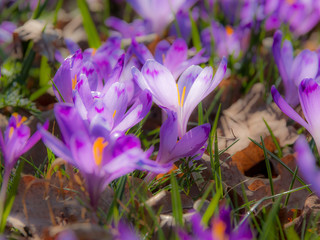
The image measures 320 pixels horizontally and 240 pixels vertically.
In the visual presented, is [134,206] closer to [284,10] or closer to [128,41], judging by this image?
[128,41]

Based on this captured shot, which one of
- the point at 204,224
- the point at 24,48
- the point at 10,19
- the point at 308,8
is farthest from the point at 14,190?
the point at 308,8

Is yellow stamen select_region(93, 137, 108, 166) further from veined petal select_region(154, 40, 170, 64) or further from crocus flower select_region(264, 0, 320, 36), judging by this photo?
crocus flower select_region(264, 0, 320, 36)

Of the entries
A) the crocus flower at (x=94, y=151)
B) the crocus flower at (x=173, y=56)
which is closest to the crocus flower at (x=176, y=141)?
the crocus flower at (x=94, y=151)

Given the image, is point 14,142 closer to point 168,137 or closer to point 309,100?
point 168,137

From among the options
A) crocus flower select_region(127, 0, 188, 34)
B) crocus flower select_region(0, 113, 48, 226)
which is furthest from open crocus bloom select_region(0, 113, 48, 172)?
crocus flower select_region(127, 0, 188, 34)

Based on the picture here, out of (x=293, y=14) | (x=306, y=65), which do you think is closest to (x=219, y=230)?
(x=306, y=65)
